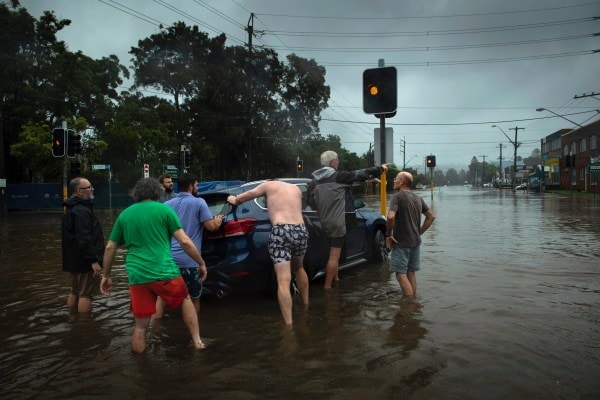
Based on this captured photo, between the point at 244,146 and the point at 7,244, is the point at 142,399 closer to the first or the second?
the point at 7,244

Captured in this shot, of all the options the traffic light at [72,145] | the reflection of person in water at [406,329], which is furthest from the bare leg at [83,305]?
the traffic light at [72,145]

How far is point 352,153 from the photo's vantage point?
7831cm

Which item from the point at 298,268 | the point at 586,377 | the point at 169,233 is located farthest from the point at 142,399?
the point at 586,377

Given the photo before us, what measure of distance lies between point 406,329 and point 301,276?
129 cm

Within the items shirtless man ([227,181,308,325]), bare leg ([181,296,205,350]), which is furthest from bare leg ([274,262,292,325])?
bare leg ([181,296,205,350])

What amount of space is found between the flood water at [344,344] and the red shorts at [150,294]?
Result: 0.41 meters

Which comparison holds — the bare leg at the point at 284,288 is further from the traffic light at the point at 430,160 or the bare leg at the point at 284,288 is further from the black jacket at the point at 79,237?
the traffic light at the point at 430,160

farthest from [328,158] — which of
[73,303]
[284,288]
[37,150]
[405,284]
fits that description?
[37,150]

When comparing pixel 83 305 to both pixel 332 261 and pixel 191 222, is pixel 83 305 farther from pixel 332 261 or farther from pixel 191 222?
pixel 332 261

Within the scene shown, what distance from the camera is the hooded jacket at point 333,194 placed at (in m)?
6.00

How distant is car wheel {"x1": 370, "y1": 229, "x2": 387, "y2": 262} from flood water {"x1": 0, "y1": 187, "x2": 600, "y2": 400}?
838 millimetres

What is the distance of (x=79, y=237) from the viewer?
5184mm

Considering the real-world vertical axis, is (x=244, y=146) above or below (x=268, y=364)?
above

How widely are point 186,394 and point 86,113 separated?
38142mm
